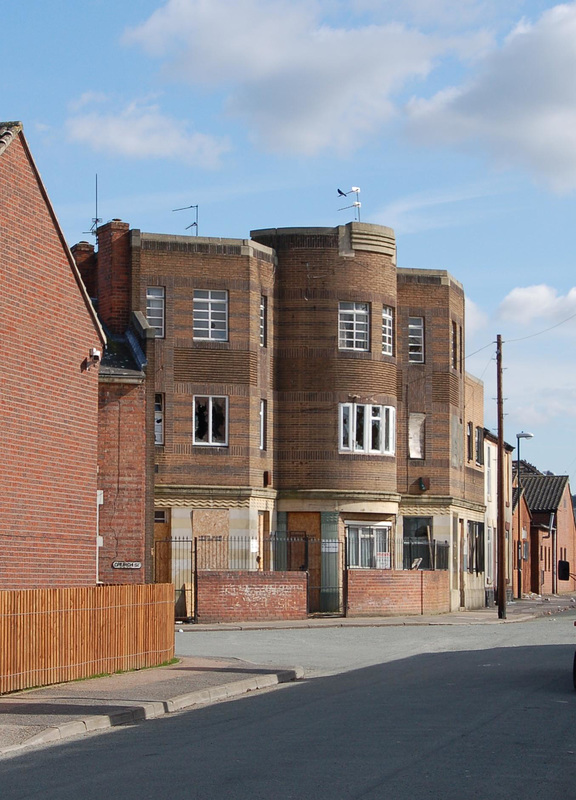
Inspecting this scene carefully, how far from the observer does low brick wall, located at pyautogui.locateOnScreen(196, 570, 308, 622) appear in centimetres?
3641

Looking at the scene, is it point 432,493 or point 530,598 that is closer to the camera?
point 432,493

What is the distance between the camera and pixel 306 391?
135 feet

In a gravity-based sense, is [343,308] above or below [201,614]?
above

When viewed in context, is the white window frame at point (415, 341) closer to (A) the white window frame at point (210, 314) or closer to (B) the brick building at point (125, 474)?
(A) the white window frame at point (210, 314)

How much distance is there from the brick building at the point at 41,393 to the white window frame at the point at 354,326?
17.0m

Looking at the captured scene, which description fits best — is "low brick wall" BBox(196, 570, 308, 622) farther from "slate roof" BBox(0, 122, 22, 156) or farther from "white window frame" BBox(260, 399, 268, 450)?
"slate roof" BBox(0, 122, 22, 156)

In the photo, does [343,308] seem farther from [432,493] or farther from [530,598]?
[530,598]

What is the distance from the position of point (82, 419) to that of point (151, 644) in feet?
16.1

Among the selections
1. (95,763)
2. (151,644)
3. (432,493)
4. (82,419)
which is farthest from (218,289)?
(95,763)

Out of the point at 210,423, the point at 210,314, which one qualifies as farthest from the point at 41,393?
the point at 210,314

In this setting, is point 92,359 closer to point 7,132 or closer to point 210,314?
point 7,132

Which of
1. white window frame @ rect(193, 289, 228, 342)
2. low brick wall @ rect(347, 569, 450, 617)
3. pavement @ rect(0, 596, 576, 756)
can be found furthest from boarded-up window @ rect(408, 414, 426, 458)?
pavement @ rect(0, 596, 576, 756)

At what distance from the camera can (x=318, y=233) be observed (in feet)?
135

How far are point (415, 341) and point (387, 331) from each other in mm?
2122
